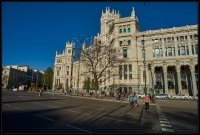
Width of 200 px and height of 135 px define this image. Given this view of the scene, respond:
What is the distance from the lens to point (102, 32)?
313 ft

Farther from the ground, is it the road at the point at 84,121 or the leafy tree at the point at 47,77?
the leafy tree at the point at 47,77

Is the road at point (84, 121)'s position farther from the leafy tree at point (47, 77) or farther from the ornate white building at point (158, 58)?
the leafy tree at point (47, 77)

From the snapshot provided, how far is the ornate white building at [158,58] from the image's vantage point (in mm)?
59781

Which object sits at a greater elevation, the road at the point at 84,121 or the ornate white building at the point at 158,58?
the ornate white building at the point at 158,58

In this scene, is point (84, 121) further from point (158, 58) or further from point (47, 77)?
point (47, 77)

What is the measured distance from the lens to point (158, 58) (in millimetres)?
62938

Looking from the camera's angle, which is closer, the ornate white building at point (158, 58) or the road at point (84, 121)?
the road at point (84, 121)

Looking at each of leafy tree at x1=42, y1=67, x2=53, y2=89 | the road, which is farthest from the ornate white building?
leafy tree at x1=42, y1=67, x2=53, y2=89

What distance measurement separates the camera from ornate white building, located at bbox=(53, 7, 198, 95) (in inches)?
2354

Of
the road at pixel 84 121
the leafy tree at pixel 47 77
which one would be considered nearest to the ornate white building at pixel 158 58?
the road at pixel 84 121

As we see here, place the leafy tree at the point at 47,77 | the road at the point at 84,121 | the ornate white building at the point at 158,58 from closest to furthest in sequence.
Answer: the road at the point at 84,121 → the ornate white building at the point at 158,58 → the leafy tree at the point at 47,77

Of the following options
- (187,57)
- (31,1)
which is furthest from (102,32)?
(31,1)

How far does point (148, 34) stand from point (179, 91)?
2046cm

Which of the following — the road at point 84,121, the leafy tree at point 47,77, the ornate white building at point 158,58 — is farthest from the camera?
the leafy tree at point 47,77
